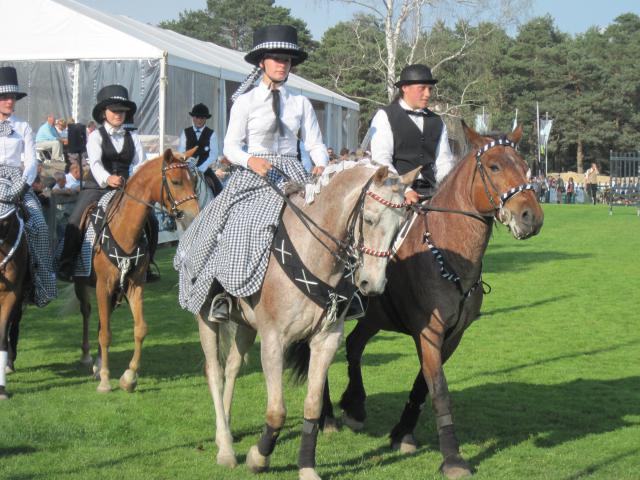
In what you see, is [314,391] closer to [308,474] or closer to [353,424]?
[308,474]

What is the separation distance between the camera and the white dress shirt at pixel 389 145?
7.75 metres

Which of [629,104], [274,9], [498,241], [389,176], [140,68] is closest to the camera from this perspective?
[389,176]

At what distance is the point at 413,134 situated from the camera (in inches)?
306

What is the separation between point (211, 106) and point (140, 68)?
3.16m

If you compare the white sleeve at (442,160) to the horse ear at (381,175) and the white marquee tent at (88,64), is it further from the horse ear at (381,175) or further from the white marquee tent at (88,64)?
the white marquee tent at (88,64)

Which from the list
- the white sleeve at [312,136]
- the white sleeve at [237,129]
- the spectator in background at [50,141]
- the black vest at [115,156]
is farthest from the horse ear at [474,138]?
the spectator in background at [50,141]

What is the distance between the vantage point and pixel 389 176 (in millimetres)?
5758

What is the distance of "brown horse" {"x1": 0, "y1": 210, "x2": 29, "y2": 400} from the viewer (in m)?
8.94

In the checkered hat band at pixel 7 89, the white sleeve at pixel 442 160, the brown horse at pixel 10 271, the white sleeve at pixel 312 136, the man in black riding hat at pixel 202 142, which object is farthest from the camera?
the man in black riding hat at pixel 202 142

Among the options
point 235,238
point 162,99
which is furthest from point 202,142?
point 235,238

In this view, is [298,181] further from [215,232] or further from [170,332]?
[170,332]

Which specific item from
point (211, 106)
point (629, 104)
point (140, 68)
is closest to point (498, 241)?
point (211, 106)

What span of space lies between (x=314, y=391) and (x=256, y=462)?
69 centimetres

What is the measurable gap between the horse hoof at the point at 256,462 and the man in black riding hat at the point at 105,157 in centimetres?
429
